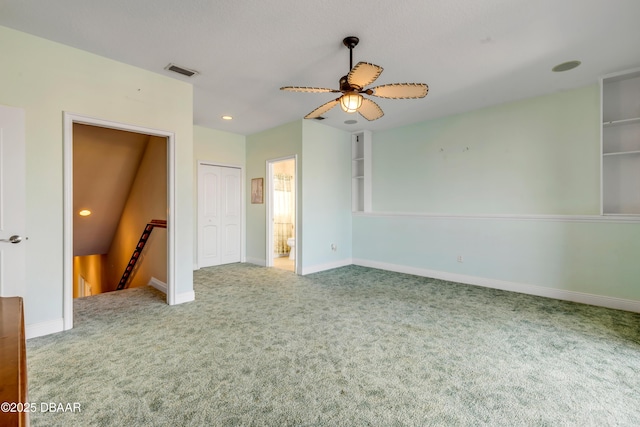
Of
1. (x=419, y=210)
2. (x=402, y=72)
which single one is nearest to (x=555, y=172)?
(x=419, y=210)

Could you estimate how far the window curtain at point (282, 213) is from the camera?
7352 mm

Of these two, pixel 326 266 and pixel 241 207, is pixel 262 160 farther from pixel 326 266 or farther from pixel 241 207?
pixel 326 266

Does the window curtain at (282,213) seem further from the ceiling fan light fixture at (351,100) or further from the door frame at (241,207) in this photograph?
the ceiling fan light fixture at (351,100)

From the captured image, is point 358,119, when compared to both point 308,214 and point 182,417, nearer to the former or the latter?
point 308,214

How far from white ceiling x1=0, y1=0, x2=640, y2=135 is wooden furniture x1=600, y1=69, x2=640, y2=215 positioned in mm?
390

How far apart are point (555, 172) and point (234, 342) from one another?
450 cm

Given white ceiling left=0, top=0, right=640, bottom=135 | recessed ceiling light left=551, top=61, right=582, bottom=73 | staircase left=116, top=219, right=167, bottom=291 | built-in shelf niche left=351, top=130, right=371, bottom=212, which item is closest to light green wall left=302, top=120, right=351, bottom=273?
built-in shelf niche left=351, top=130, right=371, bottom=212

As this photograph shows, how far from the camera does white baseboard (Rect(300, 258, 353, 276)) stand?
5242 millimetres

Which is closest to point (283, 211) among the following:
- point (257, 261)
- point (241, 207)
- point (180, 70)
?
point (241, 207)

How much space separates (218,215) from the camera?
6.02 metres

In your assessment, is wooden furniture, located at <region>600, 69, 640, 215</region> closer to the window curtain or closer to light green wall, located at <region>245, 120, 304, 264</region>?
light green wall, located at <region>245, 120, 304, 264</region>

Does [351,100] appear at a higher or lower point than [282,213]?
higher

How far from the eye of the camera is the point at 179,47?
9.46ft

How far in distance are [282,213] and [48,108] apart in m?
5.05
